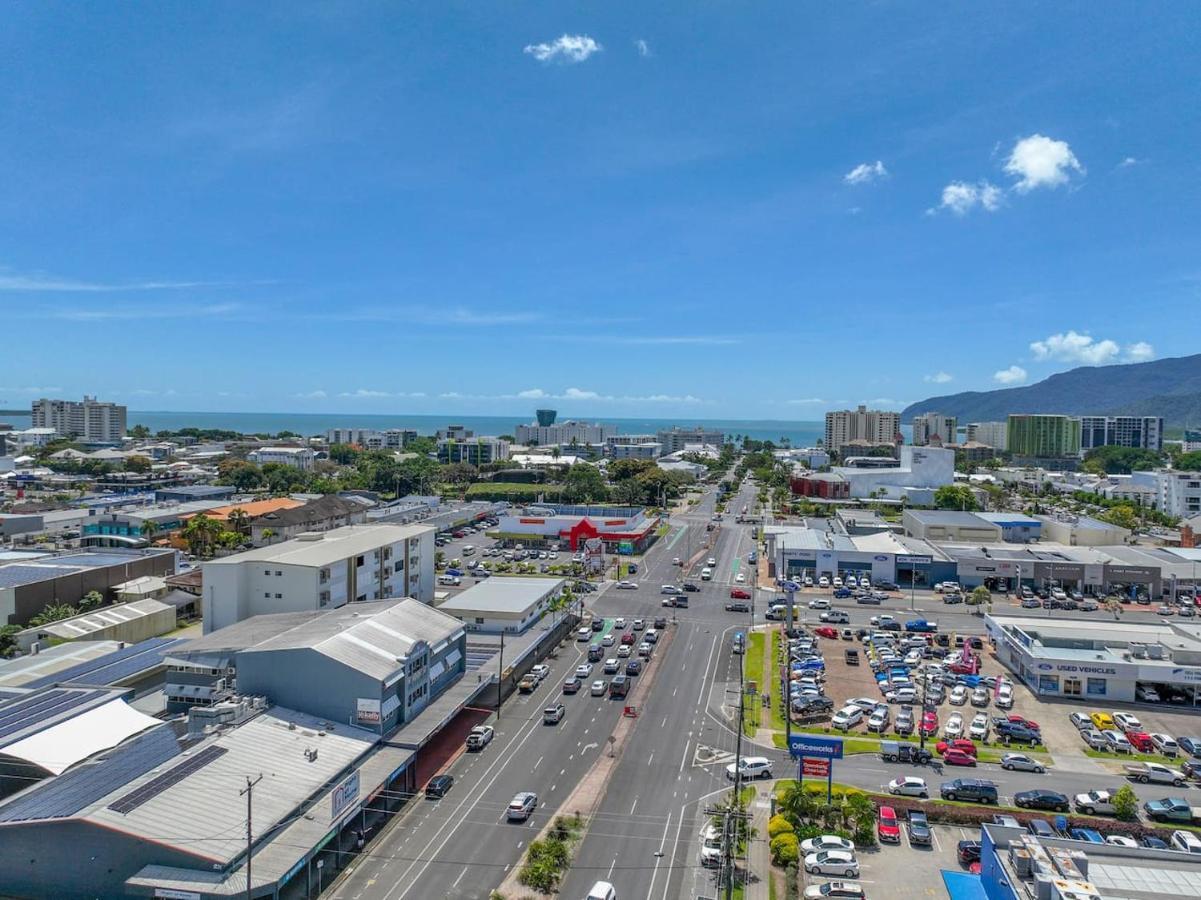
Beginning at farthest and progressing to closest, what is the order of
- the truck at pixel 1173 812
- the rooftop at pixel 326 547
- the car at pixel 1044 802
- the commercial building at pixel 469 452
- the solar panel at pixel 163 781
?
the commercial building at pixel 469 452 → the rooftop at pixel 326 547 → the car at pixel 1044 802 → the truck at pixel 1173 812 → the solar panel at pixel 163 781

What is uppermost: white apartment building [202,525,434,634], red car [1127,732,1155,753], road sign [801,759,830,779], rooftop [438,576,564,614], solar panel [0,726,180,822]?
white apartment building [202,525,434,634]

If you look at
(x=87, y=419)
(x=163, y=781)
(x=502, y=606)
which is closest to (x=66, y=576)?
(x=502, y=606)

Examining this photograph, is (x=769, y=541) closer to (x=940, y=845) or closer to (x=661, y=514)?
(x=661, y=514)

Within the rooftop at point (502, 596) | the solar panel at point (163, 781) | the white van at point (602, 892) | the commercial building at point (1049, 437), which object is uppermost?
the commercial building at point (1049, 437)

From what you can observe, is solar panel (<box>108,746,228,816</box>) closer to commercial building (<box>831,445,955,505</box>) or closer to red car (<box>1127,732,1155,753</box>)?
red car (<box>1127,732,1155,753</box>)

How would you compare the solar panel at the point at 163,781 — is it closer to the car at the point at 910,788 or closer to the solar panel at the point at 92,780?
the solar panel at the point at 92,780

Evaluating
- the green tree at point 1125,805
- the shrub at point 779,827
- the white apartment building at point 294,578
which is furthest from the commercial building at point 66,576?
the green tree at point 1125,805

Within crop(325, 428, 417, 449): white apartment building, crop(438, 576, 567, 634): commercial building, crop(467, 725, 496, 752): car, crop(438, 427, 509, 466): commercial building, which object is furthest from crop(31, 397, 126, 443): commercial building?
crop(467, 725, 496, 752): car
